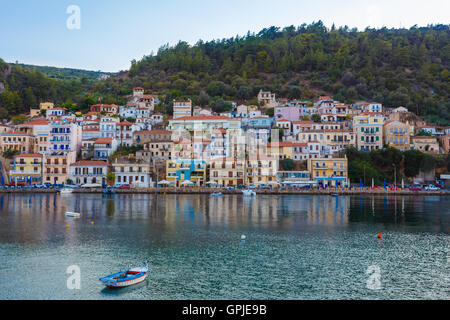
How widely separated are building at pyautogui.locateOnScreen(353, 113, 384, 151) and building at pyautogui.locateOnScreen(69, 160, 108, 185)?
39.9 meters

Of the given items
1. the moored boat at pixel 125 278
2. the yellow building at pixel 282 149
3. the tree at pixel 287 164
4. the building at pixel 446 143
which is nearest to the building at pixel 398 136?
the building at pixel 446 143

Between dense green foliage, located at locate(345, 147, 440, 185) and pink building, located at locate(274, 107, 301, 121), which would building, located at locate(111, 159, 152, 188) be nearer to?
pink building, located at locate(274, 107, 301, 121)

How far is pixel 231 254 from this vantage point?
66.3ft

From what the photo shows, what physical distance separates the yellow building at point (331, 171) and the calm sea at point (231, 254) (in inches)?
895

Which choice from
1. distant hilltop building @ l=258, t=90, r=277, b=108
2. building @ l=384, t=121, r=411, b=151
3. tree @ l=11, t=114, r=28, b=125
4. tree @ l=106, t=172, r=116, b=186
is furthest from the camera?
distant hilltop building @ l=258, t=90, r=277, b=108

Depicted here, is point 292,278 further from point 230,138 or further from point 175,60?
point 175,60

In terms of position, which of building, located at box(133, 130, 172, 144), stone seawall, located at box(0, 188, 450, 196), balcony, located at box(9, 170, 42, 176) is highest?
building, located at box(133, 130, 172, 144)

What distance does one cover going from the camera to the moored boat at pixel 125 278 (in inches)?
595

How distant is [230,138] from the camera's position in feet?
205

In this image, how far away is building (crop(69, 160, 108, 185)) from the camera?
5928 cm

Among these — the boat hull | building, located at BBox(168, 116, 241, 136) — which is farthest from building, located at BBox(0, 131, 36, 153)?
the boat hull

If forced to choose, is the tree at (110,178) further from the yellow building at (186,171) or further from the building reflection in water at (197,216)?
the building reflection in water at (197,216)

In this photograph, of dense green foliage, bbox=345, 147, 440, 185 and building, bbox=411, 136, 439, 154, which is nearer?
dense green foliage, bbox=345, 147, 440, 185

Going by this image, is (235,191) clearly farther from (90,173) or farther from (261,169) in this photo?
(90,173)
